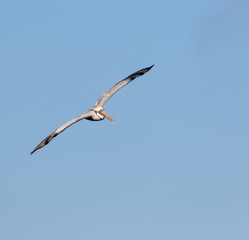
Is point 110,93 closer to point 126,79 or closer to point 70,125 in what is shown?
point 126,79

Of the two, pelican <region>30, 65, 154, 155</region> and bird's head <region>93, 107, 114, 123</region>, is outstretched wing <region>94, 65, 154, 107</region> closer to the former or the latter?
pelican <region>30, 65, 154, 155</region>

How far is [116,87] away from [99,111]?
5179 mm

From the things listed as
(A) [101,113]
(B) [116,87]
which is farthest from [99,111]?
(B) [116,87]

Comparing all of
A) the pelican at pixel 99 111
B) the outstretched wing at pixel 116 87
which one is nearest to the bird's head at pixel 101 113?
the pelican at pixel 99 111

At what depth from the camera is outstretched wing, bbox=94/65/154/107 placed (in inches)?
2309

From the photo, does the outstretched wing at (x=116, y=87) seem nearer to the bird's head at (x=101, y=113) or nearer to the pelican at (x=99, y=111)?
the pelican at (x=99, y=111)

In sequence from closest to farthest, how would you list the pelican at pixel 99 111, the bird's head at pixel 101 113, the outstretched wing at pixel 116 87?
1. the pelican at pixel 99 111
2. the bird's head at pixel 101 113
3. the outstretched wing at pixel 116 87

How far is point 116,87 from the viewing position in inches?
2384

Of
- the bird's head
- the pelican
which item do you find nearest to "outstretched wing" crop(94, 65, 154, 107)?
the pelican

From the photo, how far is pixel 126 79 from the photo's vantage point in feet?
203

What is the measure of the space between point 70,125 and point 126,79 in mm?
10762

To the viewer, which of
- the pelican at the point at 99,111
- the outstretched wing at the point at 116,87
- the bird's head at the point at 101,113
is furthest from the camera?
the outstretched wing at the point at 116,87

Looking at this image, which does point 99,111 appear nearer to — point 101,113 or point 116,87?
point 101,113

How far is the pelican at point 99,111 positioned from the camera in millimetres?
52406
